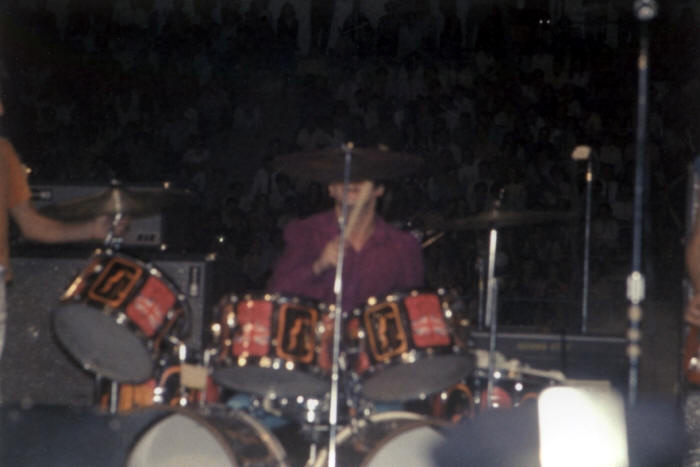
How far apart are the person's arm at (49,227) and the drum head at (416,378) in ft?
3.65

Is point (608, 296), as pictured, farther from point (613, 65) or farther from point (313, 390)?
point (313, 390)

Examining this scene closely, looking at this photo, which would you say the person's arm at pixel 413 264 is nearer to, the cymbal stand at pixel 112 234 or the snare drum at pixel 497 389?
the snare drum at pixel 497 389

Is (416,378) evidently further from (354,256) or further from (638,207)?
(638,207)

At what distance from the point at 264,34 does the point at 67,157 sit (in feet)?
5.80

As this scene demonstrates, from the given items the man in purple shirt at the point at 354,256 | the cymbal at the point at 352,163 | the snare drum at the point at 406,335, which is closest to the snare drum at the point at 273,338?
the snare drum at the point at 406,335

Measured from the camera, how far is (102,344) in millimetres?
3303

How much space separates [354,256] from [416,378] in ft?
2.22

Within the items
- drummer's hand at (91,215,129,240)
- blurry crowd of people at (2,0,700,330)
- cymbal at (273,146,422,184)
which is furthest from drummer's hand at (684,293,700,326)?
blurry crowd of people at (2,0,700,330)

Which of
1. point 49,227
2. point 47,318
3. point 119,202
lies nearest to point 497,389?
point 119,202

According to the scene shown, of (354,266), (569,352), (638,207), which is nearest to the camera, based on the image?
(638,207)

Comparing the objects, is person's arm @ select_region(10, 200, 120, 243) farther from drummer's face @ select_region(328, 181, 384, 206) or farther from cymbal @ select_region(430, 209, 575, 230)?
cymbal @ select_region(430, 209, 575, 230)

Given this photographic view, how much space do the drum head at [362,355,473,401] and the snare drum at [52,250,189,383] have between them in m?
0.67

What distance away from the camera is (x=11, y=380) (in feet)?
13.8

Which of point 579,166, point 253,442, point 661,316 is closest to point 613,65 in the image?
point 579,166
